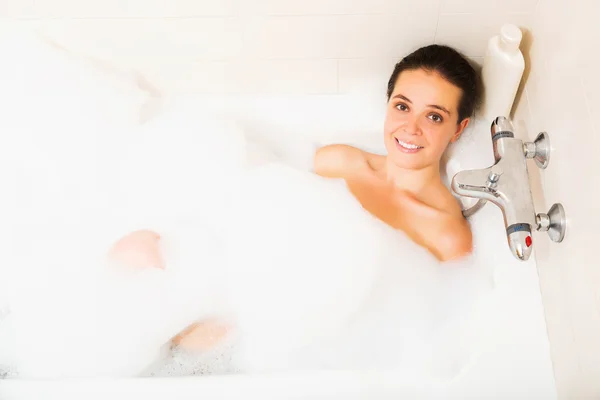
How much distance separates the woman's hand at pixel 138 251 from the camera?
48.8 inches

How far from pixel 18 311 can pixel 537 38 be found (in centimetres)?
128

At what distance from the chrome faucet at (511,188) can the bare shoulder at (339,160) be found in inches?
15.0

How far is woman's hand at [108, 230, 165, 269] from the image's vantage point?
1240 millimetres

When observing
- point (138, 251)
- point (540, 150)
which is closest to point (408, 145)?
point (540, 150)

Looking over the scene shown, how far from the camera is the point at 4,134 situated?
1.36 meters

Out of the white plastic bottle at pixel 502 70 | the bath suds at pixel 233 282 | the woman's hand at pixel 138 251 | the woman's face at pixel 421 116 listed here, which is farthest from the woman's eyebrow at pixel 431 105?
the woman's hand at pixel 138 251

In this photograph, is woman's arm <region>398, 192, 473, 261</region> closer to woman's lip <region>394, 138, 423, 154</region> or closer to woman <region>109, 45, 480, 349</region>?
woman <region>109, 45, 480, 349</region>

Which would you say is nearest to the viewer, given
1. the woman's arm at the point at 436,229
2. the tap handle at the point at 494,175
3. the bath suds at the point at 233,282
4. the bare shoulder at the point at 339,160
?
the tap handle at the point at 494,175

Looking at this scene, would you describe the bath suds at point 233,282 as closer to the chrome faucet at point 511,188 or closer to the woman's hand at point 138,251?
the woman's hand at point 138,251

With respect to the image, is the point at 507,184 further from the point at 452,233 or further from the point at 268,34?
the point at 268,34

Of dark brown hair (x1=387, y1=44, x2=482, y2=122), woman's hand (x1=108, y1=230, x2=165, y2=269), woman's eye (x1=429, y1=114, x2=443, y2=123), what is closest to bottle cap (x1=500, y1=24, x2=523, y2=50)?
dark brown hair (x1=387, y1=44, x2=482, y2=122)

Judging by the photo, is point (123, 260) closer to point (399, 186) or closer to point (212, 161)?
point (212, 161)

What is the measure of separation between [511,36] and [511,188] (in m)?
0.38

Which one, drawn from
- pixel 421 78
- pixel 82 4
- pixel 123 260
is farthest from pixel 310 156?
pixel 82 4
